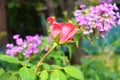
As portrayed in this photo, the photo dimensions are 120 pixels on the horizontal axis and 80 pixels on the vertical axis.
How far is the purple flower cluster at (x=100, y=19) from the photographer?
4.33 ft

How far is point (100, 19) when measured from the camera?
1322mm

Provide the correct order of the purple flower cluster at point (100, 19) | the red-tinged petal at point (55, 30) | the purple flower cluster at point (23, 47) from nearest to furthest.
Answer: the red-tinged petal at point (55, 30) → the purple flower cluster at point (100, 19) → the purple flower cluster at point (23, 47)

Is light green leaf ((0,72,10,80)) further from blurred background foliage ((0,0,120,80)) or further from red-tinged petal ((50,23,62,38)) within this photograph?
blurred background foliage ((0,0,120,80))

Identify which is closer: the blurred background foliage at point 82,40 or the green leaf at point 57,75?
the green leaf at point 57,75

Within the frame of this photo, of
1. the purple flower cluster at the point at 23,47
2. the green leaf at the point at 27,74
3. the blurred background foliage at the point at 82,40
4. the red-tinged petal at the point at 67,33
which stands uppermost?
the red-tinged petal at the point at 67,33

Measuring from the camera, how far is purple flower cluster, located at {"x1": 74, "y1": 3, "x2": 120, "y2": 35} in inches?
52.0

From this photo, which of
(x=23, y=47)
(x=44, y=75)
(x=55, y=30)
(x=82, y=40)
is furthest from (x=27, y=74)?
(x=82, y=40)

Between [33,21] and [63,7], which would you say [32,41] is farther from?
[33,21]

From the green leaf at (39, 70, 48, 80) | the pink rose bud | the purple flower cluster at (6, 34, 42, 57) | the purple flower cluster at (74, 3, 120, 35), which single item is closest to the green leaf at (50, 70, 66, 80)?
the green leaf at (39, 70, 48, 80)

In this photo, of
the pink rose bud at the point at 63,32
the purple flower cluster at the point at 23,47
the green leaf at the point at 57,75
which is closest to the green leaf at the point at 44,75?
the green leaf at the point at 57,75

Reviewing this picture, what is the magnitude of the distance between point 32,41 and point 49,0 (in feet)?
6.07

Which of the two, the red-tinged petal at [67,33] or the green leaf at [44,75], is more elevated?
the red-tinged petal at [67,33]

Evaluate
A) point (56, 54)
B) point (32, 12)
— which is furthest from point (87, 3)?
point (32, 12)

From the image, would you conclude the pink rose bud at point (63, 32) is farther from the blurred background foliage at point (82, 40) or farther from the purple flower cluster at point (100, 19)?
the blurred background foliage at point (82, 40)
